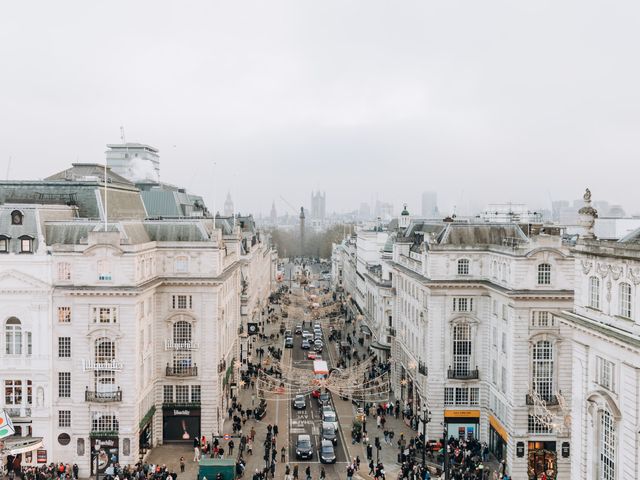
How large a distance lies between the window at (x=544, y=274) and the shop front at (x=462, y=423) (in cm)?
1324

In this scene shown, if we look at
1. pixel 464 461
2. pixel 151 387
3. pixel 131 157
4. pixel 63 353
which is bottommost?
pixel 464 461

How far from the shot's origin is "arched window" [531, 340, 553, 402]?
5250 centimetres

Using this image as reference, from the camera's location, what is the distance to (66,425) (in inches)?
2092

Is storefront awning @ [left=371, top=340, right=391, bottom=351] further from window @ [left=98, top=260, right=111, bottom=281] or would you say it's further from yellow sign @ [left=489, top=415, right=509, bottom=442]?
window @ [left=98, top=260, right=111, bottom=281]

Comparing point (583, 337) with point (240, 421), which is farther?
point (240, 421)

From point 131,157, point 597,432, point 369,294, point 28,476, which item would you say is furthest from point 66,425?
point 131,157

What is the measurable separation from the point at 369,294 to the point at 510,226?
46806 millimetres

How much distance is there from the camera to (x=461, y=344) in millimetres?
59906

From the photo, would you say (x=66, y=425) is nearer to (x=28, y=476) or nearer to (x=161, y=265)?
(x=28, y=476)

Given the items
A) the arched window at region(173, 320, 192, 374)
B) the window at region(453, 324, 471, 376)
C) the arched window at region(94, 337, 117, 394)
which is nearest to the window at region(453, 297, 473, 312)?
the window at region(453, 324, 471, 376)

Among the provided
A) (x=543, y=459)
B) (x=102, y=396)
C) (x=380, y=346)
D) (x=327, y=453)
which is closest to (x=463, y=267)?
(x=543, y=459)

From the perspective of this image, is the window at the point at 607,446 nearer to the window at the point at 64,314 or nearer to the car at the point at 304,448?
the car at the point at 304,448

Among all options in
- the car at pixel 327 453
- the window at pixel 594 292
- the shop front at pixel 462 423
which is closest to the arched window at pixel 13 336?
the car at pixel 327 453

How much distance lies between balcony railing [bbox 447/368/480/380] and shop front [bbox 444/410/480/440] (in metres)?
2.79
